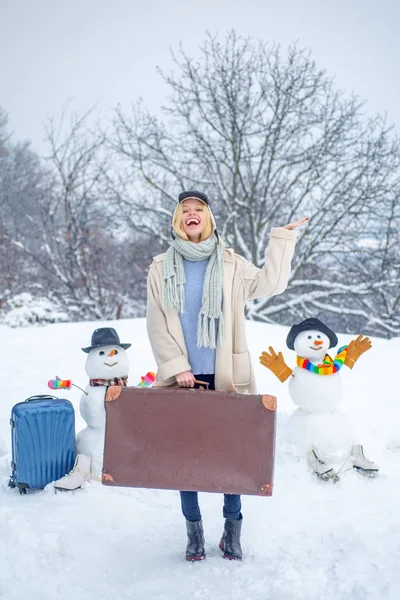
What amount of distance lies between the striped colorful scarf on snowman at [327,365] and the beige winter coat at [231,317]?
1.05m

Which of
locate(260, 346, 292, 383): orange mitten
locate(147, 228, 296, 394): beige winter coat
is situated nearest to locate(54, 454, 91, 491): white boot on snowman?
locate(147, 228, 296, 394): beige winter coat

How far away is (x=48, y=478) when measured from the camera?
10.8 feet

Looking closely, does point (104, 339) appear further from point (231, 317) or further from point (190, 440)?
point (190, 440)

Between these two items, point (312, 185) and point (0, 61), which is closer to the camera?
point (312, 185)

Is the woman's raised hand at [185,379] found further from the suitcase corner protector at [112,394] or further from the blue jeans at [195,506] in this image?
the blue jeans at [195,506]

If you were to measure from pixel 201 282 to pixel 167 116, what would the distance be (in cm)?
1039

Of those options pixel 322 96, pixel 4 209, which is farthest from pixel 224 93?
pixel 4 209

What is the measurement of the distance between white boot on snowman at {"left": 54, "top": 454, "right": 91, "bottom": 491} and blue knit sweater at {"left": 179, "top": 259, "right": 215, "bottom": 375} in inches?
47.2

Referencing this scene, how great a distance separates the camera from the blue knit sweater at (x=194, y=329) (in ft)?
8.45

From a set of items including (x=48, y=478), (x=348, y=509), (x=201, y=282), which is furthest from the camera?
(x=48, y=478)

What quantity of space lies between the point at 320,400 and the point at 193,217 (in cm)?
167

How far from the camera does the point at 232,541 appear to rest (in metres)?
2.52

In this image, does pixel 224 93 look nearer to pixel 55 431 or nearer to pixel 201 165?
pixel 201 165

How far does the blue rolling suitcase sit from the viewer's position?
323 centimetres
